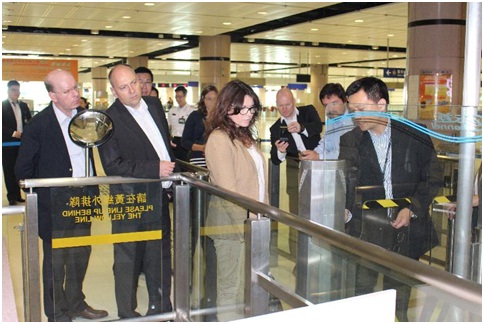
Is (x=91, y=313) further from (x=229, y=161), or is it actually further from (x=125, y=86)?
(x=125, y=86)

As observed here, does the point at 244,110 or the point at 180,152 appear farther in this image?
the point at 180,152

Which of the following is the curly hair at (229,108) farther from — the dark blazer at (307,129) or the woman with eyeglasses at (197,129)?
the woman with eyeglasses at (197,129)

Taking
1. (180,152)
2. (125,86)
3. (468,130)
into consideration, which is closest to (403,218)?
(468,130)

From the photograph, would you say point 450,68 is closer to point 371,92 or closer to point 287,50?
point 371,92

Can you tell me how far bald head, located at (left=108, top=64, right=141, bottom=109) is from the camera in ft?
10.5

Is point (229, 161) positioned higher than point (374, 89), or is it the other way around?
point (374, 89)

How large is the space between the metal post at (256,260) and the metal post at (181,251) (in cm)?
94

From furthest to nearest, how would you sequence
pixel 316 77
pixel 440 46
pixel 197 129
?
pixel 316 77, pixel 440 46, pixel 197 129

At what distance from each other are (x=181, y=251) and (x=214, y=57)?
13.6 meters

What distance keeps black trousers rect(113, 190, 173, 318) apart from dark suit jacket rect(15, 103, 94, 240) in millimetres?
515

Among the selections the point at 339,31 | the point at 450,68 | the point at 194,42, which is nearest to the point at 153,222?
the point at 450,68

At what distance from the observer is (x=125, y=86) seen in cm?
319

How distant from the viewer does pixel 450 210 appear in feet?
8.82

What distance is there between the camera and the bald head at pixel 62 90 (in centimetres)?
325
